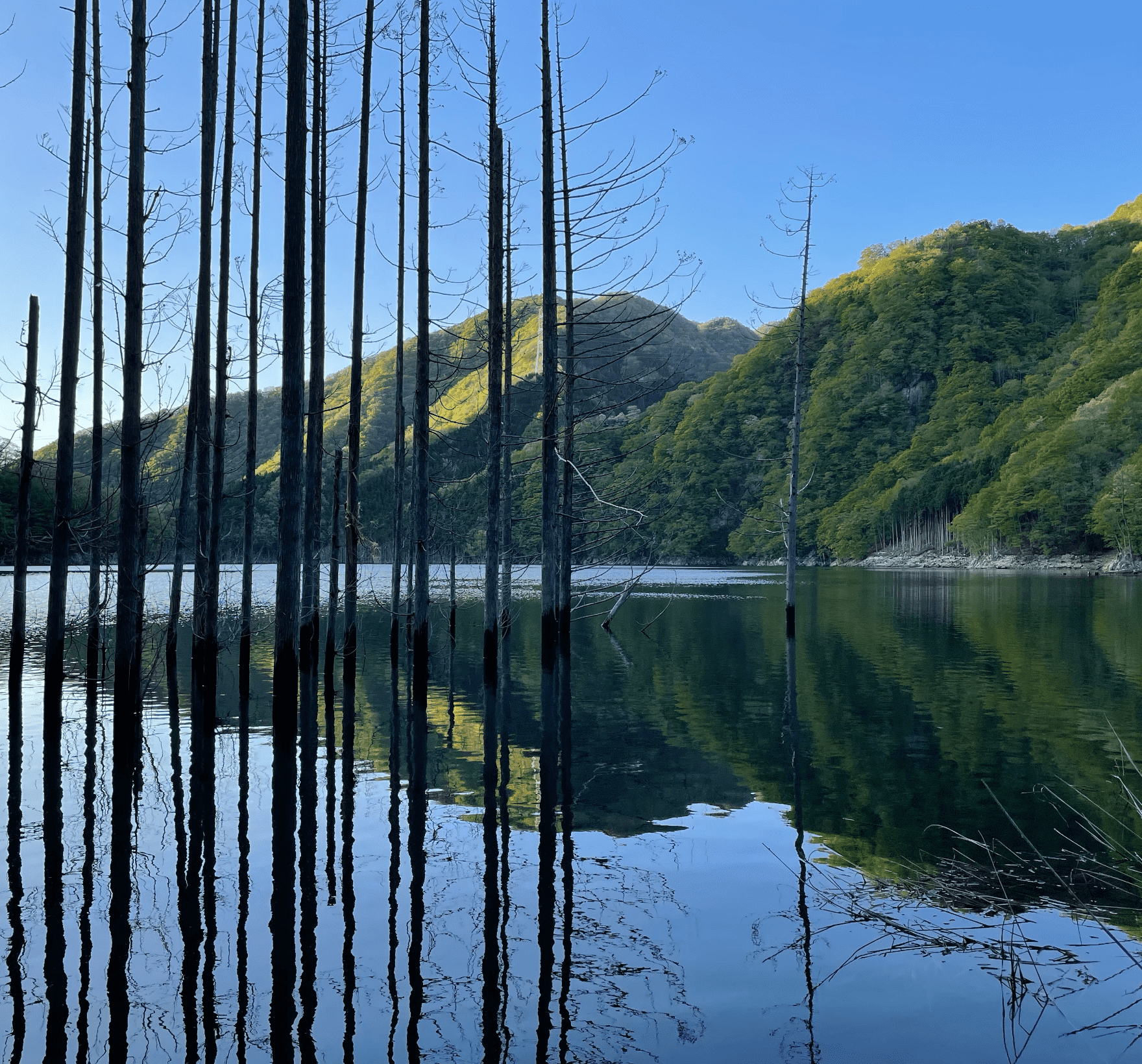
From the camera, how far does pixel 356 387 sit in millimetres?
19266

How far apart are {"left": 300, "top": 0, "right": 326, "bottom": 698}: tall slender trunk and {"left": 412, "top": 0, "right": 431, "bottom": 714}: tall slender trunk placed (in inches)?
69.7

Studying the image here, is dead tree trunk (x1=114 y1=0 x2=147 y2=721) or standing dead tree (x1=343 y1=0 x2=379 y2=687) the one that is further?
standing dead tree (x1=343 y1=0 x2=379 y2=687)

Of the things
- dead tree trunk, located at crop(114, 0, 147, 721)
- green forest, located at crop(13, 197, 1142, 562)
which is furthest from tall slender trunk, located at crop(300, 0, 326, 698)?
green forest, located at crop(13, 197, 1142, 562)

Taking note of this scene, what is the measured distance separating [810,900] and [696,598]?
147 ft

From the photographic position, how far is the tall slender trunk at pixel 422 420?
15188 millimetres

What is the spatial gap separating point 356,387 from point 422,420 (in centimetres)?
413

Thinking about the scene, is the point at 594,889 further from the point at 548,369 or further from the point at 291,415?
the point at 548,369

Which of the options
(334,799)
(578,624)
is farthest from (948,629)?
(334,799)

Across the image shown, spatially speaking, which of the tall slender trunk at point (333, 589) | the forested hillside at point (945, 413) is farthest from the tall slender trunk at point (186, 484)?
the forested hillside at point (945, 413)

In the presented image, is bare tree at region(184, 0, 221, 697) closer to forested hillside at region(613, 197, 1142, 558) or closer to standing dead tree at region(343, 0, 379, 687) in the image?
standing dead tree at region(343, 0, 379, 687)

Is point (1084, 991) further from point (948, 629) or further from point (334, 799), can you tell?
point (948, 629)

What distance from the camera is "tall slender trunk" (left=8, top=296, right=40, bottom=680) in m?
15.5

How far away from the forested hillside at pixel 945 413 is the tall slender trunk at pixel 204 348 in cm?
7738

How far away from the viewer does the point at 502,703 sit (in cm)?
1648
